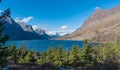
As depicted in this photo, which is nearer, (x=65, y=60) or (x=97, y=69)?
(x=97, y=69)

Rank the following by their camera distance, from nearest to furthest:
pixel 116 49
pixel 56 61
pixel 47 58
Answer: pixel 56 61 → pixel 47 58 → pixel 116 49

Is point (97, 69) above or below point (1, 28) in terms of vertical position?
below

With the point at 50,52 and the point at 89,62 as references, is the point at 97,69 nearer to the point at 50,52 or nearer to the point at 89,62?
the point at 89,62

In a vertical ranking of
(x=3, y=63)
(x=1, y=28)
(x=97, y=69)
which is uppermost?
Answer: (x=1, y=28)

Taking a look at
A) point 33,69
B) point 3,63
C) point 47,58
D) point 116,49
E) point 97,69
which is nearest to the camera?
point 3,63

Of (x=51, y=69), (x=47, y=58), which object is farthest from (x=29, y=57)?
(x=51, y=69)

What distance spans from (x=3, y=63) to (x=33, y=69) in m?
19.4

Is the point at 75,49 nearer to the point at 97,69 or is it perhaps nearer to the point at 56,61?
the point at 56,61

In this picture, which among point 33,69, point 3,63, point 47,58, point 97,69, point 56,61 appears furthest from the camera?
point 47,58

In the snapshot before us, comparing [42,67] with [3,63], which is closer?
[3,63]

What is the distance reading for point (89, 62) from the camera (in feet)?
220

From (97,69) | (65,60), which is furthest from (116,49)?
(97,69)

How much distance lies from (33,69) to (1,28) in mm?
21769

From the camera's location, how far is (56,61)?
63531 mm
